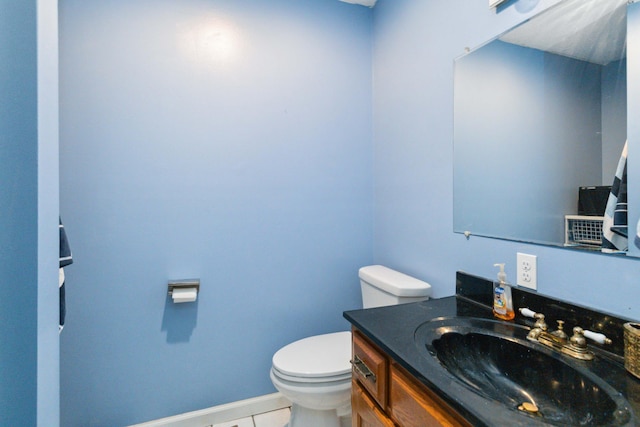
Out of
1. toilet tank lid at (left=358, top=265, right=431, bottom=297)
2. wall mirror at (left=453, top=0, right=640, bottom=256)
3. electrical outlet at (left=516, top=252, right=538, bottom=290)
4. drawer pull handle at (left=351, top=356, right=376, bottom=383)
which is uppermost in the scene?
wall mirror at (left=453, top=0, right=640, bottom=256)

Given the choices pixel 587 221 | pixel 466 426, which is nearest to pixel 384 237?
pixel 587 221

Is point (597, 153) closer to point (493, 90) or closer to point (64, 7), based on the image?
point (493, 90)

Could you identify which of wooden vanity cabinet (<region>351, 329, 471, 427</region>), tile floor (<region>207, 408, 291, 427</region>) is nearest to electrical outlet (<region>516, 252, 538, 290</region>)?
wooden vanity cabinet (<region>351, 329, 471, 427</region>)

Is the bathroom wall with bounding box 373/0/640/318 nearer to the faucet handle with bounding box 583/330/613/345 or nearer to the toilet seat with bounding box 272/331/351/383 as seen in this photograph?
the faucet handle with bounding box 583/330/613/345

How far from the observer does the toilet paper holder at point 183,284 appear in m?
1.50

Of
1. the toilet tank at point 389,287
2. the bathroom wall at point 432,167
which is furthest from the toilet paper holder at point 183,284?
the bathroom wall at point 432,167

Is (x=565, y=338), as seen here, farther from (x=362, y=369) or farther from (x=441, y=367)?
(x=362, y=369)

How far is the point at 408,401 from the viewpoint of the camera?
0.73 meters

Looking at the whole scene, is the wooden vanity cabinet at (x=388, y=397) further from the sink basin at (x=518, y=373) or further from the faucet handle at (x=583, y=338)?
the faucet handle at (x=583, y=338)

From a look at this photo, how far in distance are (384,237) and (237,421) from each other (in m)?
1.32

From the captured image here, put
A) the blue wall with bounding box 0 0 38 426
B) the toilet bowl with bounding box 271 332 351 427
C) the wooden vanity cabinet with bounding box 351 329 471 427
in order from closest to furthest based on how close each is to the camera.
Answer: the wooden vanity cabinet with bounding box 351 329 471 427 < the blue wall with bounding box 0 0 38 426 < the toilet bowl with bounding box 271 332 351 427

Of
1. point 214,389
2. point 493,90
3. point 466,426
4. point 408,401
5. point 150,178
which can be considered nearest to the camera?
point 466,426

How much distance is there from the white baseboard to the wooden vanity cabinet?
2.83ft

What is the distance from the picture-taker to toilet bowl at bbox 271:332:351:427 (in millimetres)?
1249
